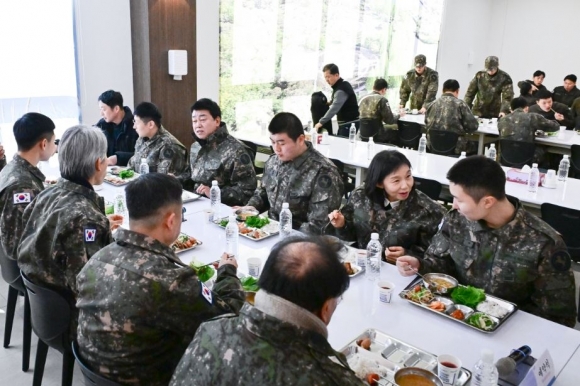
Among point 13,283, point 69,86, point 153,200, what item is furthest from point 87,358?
point 69,86

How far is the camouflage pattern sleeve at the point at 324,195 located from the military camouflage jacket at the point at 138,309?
5.44 feet

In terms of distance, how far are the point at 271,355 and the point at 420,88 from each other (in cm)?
856

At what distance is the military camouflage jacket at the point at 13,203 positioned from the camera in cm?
281

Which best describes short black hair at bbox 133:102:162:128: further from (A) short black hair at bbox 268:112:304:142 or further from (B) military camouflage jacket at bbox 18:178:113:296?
(B) military camouflage jacket at bbox 18:178:113:296

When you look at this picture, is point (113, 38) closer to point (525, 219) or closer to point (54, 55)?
point (54, 55)

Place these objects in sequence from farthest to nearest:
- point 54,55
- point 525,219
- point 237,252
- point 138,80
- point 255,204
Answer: point 138,80 < point 54,55 < point 255,204 < point 237,252 < point 525,219

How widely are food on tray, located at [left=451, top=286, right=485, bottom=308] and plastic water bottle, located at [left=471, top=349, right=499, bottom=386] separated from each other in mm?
547

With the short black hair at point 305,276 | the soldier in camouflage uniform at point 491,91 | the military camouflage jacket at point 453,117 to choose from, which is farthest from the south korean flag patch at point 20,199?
the soldier in camouflage uniform at point 491,91

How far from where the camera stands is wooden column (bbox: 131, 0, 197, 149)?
5980 mm

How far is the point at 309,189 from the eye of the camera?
11.4 ft

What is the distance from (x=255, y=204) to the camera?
3.85m

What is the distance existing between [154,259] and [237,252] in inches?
41.1

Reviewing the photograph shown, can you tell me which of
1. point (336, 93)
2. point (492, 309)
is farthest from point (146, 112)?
point (336, 93)

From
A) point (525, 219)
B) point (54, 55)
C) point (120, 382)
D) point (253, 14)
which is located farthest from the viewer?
point (253, 14)
